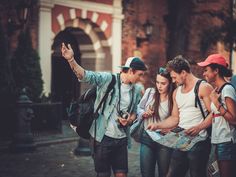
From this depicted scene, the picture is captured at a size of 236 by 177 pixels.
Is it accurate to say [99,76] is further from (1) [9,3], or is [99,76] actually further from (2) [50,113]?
Answer: (1) [9,3]

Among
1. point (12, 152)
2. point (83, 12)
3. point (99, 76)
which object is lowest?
point (12, 152)

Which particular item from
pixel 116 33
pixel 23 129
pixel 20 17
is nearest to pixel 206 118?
pixel 23 129

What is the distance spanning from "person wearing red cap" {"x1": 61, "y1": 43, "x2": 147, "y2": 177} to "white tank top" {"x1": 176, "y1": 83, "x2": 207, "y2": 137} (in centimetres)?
56

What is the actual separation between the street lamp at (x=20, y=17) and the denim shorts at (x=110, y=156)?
7860mm

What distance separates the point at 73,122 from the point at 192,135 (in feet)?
3.94

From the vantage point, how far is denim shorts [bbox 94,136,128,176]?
4.93 metres

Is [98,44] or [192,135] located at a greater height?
[98,44]

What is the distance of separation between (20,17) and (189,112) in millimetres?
8443

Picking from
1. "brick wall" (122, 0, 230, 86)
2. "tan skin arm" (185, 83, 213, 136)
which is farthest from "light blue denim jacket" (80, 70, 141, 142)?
"brick wall" (122, 0, 230, 86)

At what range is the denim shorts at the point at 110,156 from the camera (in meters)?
4.93

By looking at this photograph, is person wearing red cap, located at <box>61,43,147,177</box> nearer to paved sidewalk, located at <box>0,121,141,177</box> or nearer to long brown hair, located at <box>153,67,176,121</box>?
long brown hair, located at <box>153,67,176,121</box>

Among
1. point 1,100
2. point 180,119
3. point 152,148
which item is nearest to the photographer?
point 180,119

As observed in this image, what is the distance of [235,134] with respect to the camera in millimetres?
4375

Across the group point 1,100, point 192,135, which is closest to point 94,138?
point 192,135
